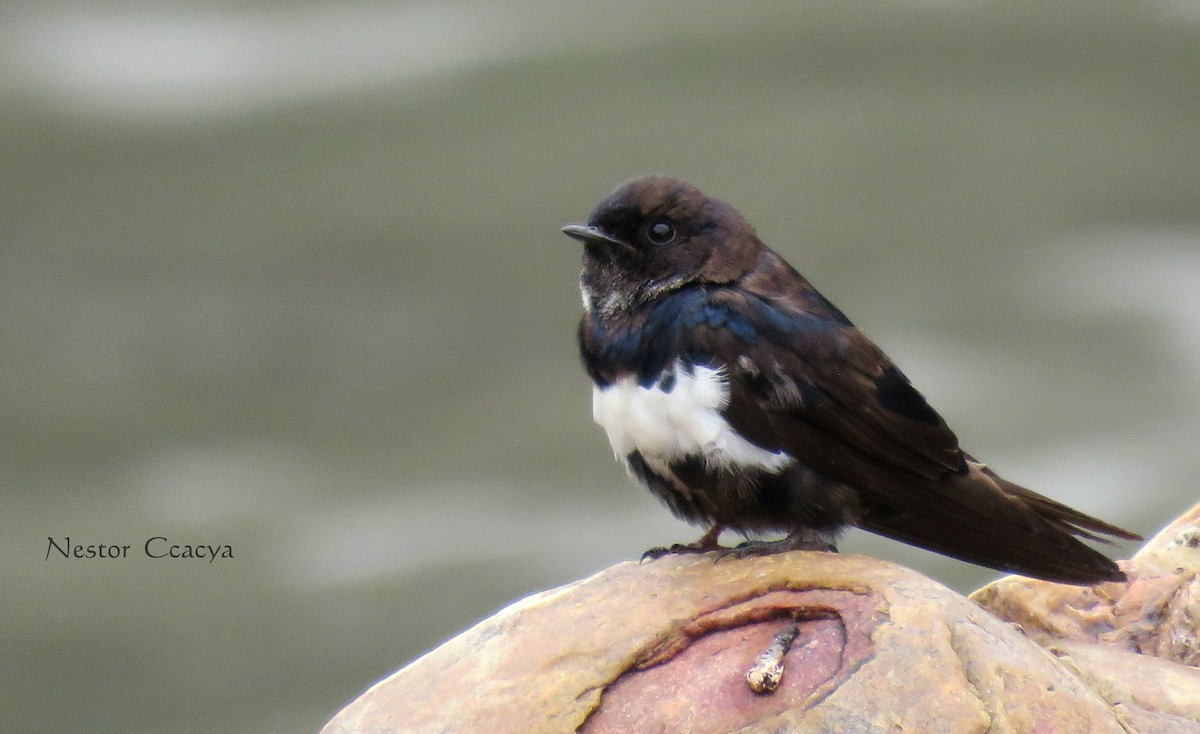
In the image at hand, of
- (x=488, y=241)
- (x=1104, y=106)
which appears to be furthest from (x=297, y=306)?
(x=1104, y=106)

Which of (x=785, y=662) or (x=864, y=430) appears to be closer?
(x=785, y=662)

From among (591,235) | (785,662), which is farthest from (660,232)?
(785,662)

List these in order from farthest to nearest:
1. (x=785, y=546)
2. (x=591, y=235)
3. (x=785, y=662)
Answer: (x=591, y=235)
(x=785, y=546)
(x=785, y=662)

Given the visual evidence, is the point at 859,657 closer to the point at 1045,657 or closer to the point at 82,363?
the point at 1045,657

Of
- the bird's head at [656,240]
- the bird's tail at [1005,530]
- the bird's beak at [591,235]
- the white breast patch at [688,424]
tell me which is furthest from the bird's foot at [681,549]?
the bird's beak at [591,235]

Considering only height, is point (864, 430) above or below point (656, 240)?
below

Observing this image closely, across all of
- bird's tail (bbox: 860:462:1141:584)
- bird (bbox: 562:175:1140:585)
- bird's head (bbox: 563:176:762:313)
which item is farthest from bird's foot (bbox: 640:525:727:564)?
bird's head (bbox: 563:176:762:313)

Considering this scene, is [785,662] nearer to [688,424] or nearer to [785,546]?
[785,546]
